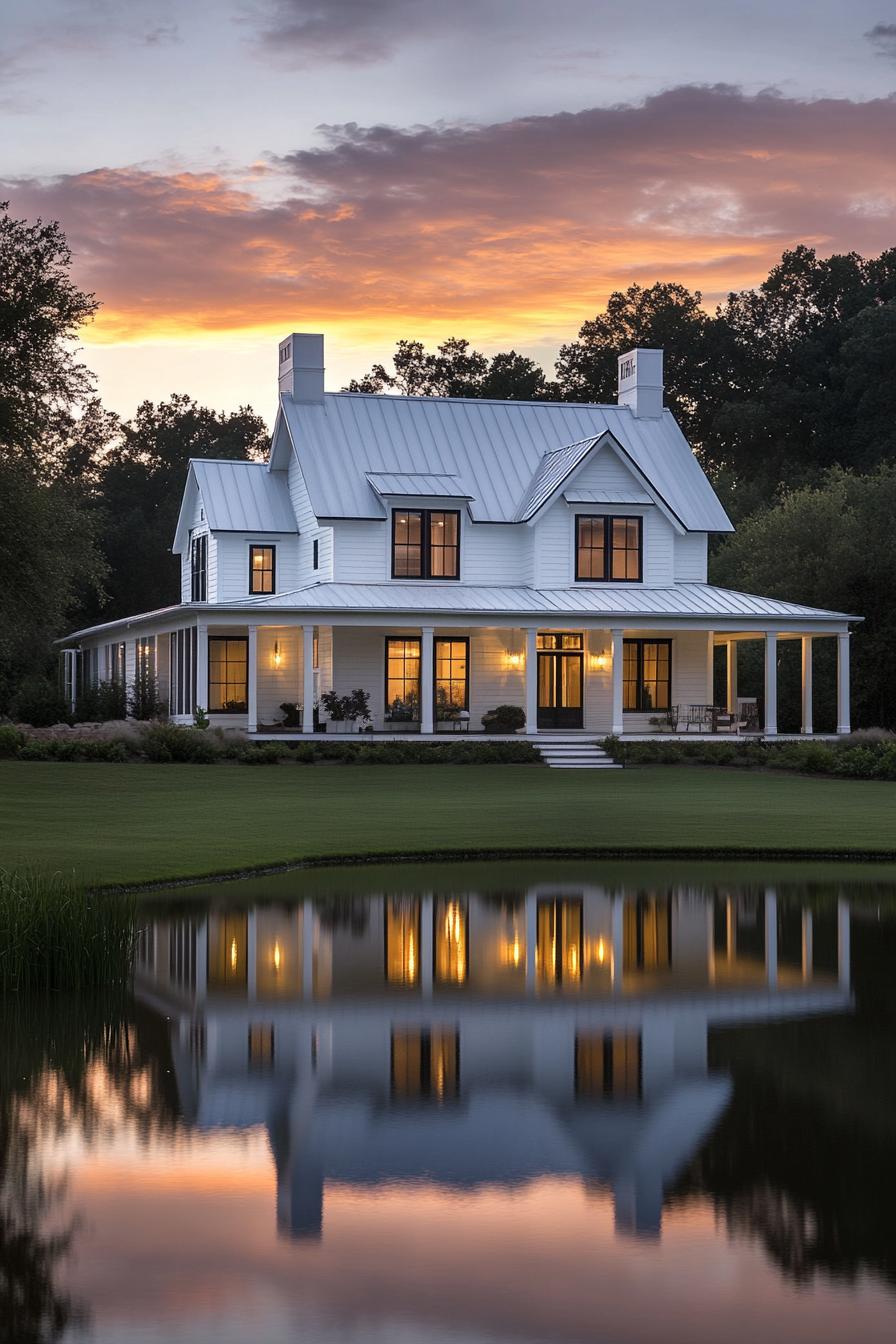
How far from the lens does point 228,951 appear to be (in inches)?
634

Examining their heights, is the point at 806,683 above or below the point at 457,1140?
above

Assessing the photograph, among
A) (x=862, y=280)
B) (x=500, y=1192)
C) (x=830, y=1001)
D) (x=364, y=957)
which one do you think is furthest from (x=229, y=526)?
(x=862, y=280)

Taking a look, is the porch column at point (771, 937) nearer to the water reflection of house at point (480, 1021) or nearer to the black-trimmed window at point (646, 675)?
the water reflection of house at point (480, 1021)

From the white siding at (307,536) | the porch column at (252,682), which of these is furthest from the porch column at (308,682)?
the white siding at (307,536)

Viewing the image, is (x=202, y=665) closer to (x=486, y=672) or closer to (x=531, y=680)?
(x=486, y=672)

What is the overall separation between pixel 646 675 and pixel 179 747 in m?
13.2

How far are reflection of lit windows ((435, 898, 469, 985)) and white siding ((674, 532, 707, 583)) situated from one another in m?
28.8

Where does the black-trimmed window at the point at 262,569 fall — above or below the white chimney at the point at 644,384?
below

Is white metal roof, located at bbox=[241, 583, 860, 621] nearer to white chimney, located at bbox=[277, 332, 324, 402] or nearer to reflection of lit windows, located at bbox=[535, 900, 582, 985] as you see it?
white chimney, located at bbox=[277, 332, 324, 402]

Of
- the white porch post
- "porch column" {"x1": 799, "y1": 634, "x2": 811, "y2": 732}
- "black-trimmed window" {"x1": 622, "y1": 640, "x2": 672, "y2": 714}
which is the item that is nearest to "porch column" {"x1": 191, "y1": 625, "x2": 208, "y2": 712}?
the white porch post

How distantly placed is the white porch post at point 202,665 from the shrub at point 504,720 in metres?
6.85

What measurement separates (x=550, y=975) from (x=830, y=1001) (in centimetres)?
250

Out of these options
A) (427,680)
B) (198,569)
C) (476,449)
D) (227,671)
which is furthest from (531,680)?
(198,569)

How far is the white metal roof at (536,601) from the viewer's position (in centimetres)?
4172
